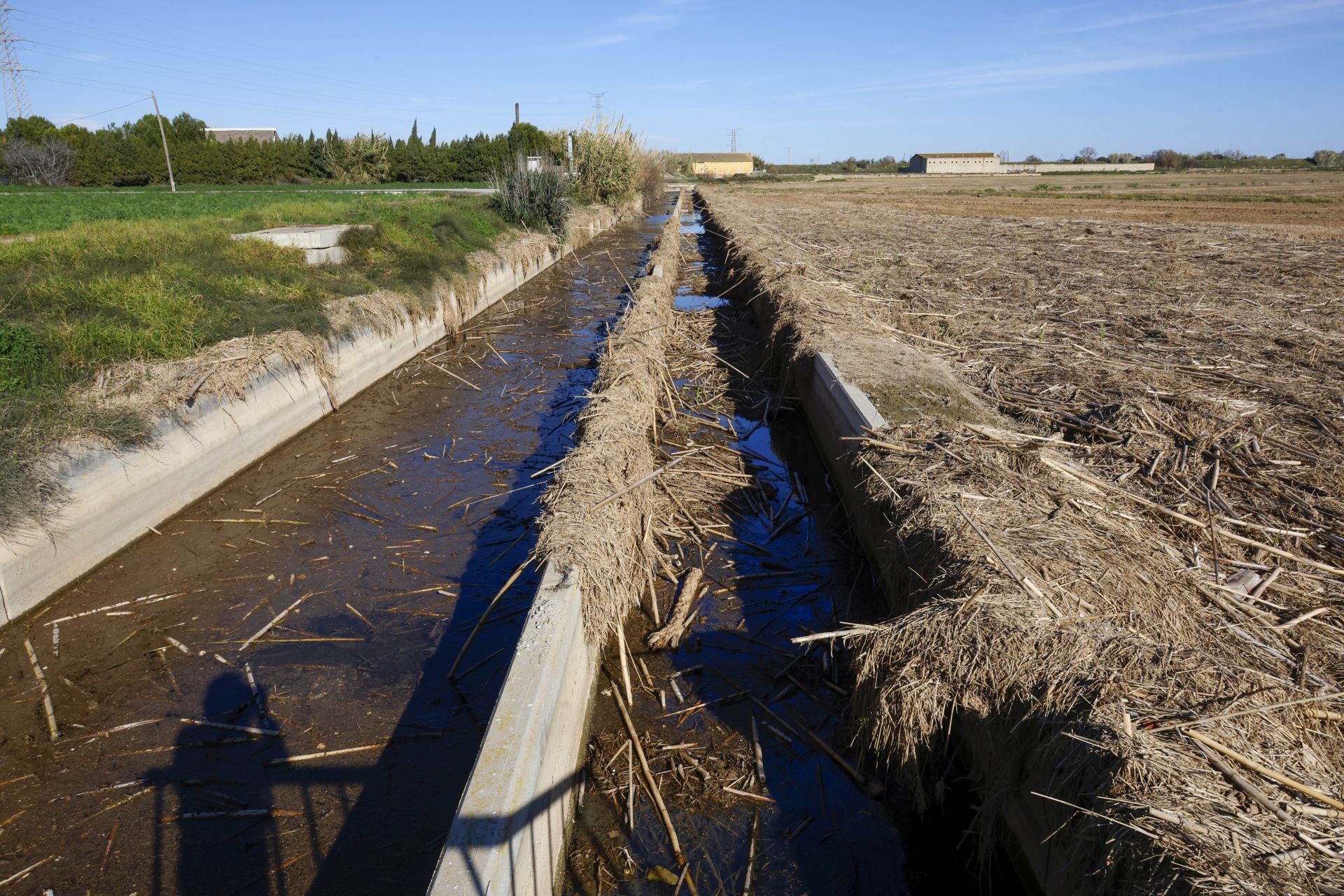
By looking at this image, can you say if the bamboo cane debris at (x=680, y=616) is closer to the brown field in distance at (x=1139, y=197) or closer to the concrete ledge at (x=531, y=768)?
the concrete ledge at (x=531, y=768)

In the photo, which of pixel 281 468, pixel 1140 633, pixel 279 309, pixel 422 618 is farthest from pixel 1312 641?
pixel 279 309

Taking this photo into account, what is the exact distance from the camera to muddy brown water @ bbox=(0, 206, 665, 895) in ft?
10.00

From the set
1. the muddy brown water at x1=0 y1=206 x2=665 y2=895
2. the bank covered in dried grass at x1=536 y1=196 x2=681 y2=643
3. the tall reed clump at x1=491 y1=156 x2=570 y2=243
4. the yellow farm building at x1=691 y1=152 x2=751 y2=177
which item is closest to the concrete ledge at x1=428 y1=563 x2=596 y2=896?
the bank covered in dried grass at x1=536 y1=196 x2=681 y2=643

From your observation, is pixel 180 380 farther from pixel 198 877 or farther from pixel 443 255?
pixel 443 255

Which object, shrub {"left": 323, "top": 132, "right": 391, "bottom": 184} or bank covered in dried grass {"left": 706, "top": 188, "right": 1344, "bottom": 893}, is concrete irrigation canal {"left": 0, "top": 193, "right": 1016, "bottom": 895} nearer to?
bank covered in dried grass {"left": 706, "top": 188, "right": 1344, "bottom": 893}

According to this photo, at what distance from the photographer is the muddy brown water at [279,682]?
3.05 metres

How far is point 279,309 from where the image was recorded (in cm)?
805

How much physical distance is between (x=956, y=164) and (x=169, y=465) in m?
112

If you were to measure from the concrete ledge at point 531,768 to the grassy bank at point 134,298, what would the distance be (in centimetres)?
350

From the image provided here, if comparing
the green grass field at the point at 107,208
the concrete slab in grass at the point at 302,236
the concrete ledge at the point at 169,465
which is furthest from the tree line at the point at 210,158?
the concrete ledge at the point at 169,465

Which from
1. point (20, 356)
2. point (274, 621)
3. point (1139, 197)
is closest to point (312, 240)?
point (20, 356)

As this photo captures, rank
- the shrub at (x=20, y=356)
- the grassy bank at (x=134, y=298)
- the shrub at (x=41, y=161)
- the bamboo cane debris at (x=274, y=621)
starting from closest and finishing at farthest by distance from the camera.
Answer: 1. the bamboo cane debris at (x=274, y=621)
2. the grassy bank at (x=134, y=298)
3. the shrub at (x=20, y=356)
4. the shrub at (x=41, y=161)

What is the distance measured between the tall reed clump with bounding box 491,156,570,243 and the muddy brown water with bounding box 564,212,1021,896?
14.6m

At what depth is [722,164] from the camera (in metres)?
103
